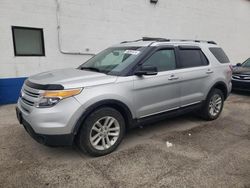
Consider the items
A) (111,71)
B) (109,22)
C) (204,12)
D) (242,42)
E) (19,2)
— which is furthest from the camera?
(242,42)

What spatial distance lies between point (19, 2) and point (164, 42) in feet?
14.9

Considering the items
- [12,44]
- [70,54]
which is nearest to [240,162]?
[70,54]

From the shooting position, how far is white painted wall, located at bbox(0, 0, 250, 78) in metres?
6.61

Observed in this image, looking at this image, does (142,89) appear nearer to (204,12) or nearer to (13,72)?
(13,72)

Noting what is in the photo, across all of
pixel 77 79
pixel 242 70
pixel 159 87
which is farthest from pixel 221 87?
pixel 242 70

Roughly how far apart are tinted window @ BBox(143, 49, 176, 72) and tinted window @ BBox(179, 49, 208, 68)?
273 millimetres

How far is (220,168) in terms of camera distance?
328cm

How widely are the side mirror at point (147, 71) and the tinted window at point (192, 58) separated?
1.00m

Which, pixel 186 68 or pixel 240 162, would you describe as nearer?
pixel 240 162

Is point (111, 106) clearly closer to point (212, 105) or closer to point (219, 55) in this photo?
point (212, 105)

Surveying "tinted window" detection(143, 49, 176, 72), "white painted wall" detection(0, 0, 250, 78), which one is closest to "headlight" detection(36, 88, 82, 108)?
"tinted window" detection(143, 49, 176, 72)

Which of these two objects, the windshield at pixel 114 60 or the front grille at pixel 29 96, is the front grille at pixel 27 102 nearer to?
the front grille at pixel 29 96

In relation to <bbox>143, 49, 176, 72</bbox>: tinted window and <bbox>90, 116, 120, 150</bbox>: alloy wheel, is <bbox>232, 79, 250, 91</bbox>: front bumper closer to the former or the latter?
<bbox>143, 49, 176, 72</bbox>: tinted window

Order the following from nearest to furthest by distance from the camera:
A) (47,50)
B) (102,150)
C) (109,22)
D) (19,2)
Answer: (102,150) < (19,2) < (47,50) < (109,22)
